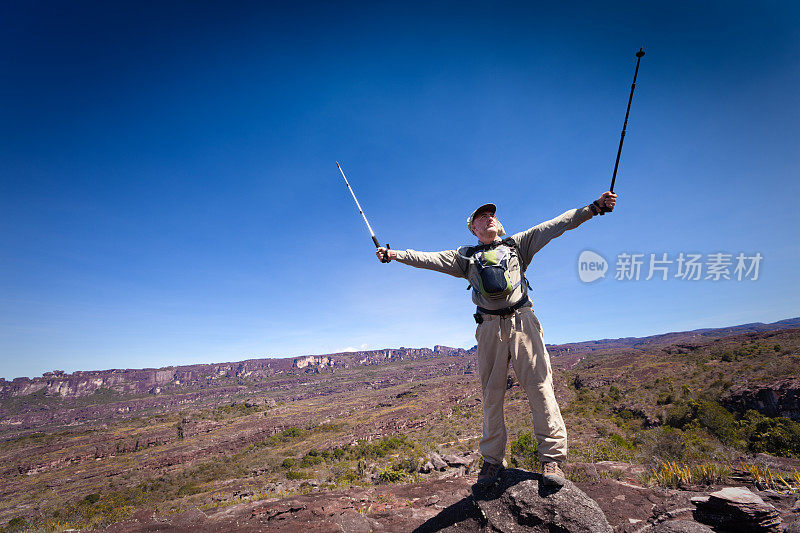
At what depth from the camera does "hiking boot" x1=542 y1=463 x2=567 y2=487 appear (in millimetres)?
3061

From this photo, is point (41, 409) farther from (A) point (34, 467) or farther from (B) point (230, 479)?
(B) point (230, 479)

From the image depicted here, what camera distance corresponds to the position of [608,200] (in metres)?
3.05

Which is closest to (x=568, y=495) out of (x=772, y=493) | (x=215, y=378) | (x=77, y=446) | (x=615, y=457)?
(x=772, y=493)

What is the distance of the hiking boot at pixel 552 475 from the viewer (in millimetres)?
3061

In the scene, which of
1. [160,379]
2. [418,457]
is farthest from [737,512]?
[160,379]

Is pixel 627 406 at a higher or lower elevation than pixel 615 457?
lower

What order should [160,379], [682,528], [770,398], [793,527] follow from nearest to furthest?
[793,527], [682,528], [770,398], [160,379]

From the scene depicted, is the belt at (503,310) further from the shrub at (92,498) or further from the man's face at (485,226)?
the shrub at (92,498)

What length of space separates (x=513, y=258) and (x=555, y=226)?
535 mm

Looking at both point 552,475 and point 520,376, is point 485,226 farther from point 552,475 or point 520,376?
point 552,475

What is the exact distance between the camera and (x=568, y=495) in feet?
10.2

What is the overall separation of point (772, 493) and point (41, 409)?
655 feet

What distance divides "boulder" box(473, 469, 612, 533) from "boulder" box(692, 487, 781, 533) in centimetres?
124

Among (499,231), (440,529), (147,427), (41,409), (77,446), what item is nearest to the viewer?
(440,529)
